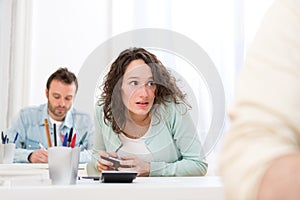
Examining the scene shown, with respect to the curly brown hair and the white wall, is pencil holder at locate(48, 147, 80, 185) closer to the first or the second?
the curly brown hair

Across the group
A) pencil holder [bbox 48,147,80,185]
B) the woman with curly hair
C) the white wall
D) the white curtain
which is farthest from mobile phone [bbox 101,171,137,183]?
the white wall

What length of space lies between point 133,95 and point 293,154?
0.87 meters

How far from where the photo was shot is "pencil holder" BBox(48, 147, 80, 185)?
2.59 feet

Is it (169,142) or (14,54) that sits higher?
(14,54)

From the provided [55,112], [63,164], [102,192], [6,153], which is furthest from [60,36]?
[102,192]

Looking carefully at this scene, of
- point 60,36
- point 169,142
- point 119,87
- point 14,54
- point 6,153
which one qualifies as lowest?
point 6,153

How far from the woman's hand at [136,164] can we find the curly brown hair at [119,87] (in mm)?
84

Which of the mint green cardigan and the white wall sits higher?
the white wall

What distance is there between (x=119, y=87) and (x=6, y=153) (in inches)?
21.9

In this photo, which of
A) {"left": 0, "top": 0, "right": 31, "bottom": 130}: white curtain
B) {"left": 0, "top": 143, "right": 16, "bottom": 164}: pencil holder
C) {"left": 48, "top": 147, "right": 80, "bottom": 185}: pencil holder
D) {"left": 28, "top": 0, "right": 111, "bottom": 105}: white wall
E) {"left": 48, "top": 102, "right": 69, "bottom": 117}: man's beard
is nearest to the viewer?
{"left": 48, "top": 147, "right": 80, "bottom": 185}: pencil holder

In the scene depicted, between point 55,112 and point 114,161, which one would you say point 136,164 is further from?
point 55,112

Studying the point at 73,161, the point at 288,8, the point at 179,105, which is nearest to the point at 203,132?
the point at 179,105

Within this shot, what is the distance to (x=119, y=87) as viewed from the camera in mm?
1269

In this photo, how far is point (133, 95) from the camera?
1202 mm
